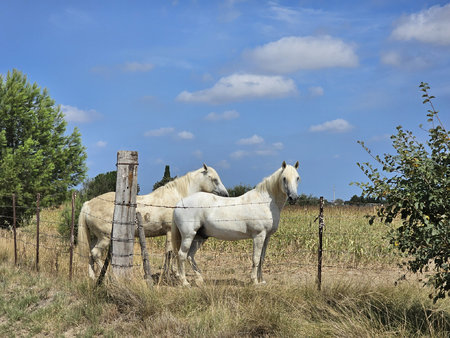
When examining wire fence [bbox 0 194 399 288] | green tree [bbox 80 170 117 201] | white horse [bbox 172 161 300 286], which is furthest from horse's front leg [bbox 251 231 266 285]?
green tree [bbox 80 170 117 201]

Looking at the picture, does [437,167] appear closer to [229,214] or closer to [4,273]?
[229,214]

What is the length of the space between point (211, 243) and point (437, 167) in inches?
391

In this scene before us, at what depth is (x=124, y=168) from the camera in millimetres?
8328

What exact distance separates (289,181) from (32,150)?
1796 cm

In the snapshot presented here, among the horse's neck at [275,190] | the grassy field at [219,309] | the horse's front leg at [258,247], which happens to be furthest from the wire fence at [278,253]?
the horse's front leg at [258,247]

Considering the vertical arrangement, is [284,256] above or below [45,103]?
below

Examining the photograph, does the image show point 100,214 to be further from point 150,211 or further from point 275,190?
point 275,190

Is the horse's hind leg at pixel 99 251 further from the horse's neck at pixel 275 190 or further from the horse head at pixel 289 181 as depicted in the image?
A: the horse head at pixel 289 181

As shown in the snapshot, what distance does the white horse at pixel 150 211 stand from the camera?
390 inches

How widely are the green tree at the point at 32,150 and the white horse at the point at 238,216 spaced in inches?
500

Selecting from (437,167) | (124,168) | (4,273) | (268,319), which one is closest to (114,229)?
(124,168)

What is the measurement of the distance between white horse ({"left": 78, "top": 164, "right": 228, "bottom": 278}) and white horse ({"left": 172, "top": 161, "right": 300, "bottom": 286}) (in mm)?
659

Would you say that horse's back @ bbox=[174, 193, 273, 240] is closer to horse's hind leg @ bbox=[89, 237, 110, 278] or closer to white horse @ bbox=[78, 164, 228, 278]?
white horse @ bbox=[78, 164, 228, 278]

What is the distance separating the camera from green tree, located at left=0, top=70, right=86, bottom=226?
20.2 m
